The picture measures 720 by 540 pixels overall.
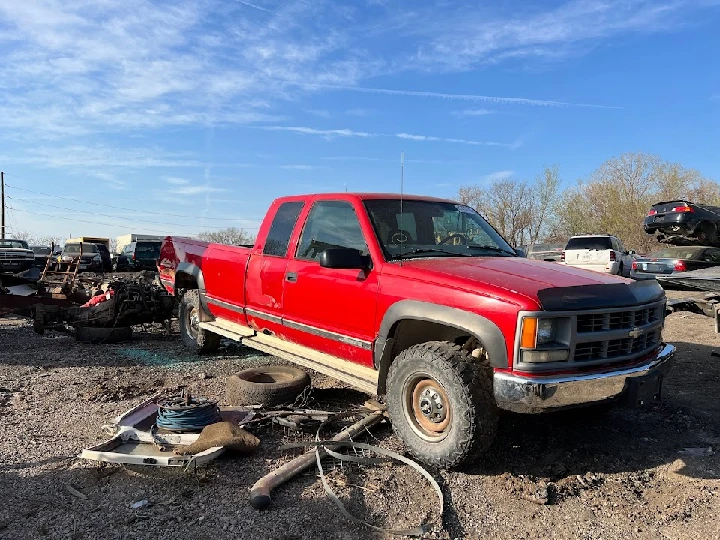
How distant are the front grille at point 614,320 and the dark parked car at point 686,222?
997 centimetres

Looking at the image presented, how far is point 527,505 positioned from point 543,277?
1428mm

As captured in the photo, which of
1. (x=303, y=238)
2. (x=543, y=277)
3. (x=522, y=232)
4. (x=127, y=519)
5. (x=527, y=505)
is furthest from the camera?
(x=522, y=232)

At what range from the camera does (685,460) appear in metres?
3.90

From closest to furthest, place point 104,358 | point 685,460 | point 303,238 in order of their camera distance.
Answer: point 685,460
point 303,238
point 104,358

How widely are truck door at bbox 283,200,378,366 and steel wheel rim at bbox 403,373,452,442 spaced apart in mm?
499

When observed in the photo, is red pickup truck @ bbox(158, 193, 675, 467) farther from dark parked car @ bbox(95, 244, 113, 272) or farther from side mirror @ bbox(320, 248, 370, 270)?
dark parked car @ bbox(95, 244, 113, 272)

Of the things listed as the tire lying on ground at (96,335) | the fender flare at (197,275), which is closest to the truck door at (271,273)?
the fender flare at (197,275)

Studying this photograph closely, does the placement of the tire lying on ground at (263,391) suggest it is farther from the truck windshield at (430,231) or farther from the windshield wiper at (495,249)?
the windshield wiper at (495,249)

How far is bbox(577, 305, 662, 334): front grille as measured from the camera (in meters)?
3.41

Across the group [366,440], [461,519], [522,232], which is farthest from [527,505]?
[522,232]

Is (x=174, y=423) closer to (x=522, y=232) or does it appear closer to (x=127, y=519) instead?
(x=127, y=519)

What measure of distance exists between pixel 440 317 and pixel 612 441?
1.93 m

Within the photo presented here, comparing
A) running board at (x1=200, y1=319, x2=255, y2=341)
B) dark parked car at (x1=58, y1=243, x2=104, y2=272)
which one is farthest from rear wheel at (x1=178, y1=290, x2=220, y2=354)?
dark parked car at (x1=58, y1=243, x2=104, y2=272)

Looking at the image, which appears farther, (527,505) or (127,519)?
(527,505)
